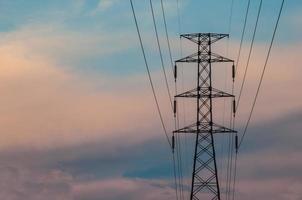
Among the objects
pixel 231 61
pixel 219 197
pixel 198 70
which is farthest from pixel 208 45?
pixel 219 197

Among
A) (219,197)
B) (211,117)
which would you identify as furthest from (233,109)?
(219,197)

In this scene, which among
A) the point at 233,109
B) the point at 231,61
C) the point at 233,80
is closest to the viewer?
the point at 231,61

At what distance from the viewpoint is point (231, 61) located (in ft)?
266

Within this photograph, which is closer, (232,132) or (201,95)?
(232,132)

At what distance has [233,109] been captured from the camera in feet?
303

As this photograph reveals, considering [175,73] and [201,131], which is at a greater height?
[175,73]

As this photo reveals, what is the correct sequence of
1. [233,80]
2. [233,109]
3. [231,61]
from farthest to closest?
[233,109] < [233,80] < [231,61]

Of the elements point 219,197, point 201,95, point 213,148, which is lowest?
point 219,197

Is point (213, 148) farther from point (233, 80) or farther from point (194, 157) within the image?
point (233, 80)

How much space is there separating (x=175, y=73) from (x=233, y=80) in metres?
7.21

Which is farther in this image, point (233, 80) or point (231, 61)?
point (233, 80)

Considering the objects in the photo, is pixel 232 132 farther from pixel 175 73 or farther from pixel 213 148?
pixel 175 73

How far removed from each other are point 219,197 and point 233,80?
13688 millimetres

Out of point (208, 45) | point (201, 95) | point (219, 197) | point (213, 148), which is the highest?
point (208, 45)
